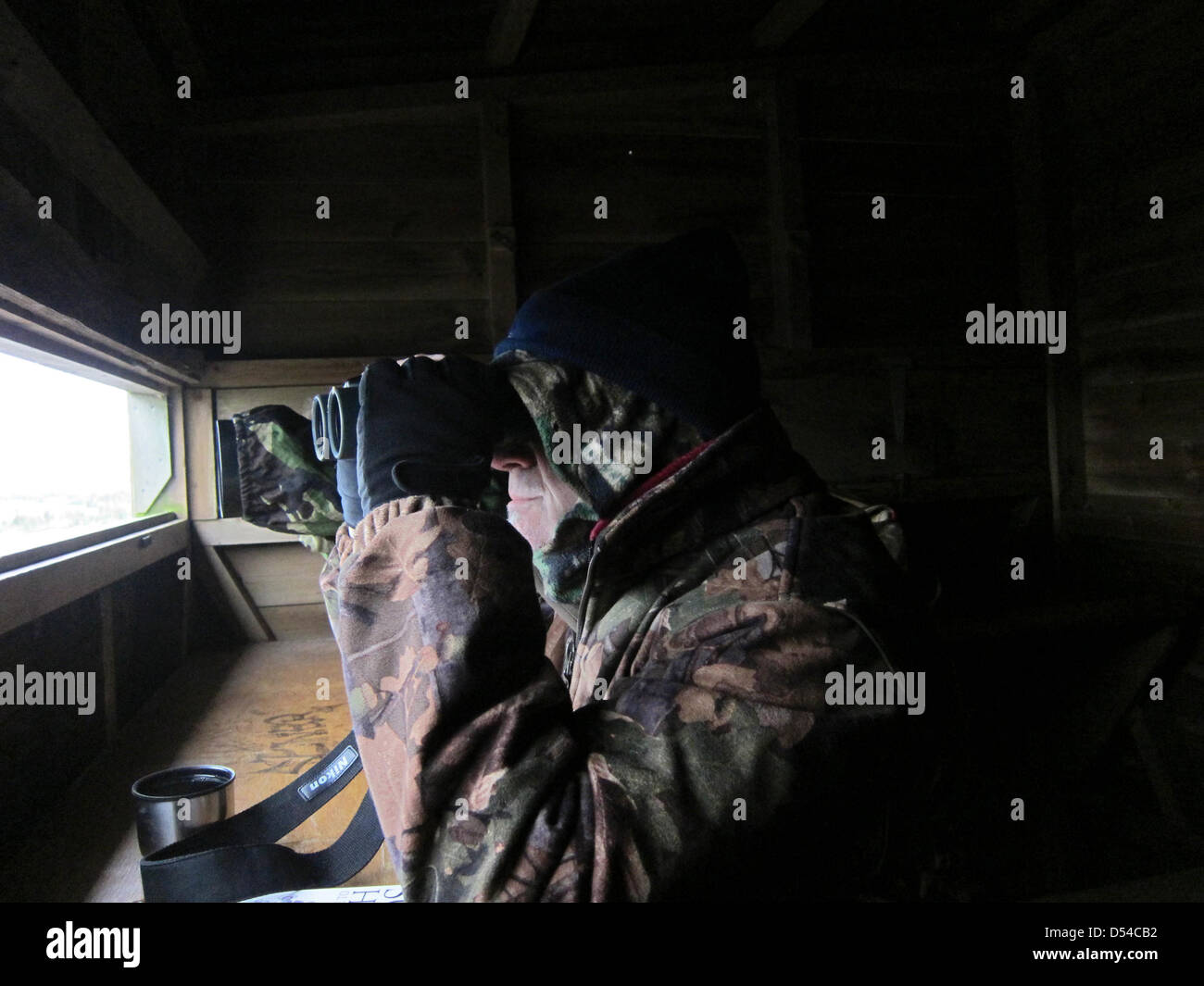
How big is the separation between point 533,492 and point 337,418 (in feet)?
0.72

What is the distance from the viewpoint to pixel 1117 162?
8.80 ft

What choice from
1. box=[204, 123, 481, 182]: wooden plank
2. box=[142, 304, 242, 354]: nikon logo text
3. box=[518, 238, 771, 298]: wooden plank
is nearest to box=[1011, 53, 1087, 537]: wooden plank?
box=[518, 238, 771, 298]: wooden plank

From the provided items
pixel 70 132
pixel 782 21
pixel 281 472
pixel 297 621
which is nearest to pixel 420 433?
pixel 281 472

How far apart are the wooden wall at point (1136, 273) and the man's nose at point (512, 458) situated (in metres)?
2.27

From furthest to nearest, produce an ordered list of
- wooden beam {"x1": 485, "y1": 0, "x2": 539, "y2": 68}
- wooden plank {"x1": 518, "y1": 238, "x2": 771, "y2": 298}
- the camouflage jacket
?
wooden plank {"x1": 518, "y1": 238, "x2": 771, "y2": 298} < wooden beam {"x1": 485, "y1": 0, "x2": 539, "y2": 68} < the camouflage jacket

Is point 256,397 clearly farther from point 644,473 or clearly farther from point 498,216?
point 644,473

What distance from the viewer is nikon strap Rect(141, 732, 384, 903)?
878 mm

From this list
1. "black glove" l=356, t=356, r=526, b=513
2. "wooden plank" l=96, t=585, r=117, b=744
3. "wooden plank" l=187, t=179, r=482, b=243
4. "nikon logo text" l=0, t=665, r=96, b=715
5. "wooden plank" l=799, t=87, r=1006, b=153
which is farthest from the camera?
"wooden plank" l=799, t=87, r=1006, b=153

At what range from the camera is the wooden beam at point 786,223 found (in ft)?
8.72

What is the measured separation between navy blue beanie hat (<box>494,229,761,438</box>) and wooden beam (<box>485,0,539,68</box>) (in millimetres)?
1502

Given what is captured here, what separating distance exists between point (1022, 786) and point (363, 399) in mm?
2070

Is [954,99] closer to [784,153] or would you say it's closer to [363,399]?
[784,153]
